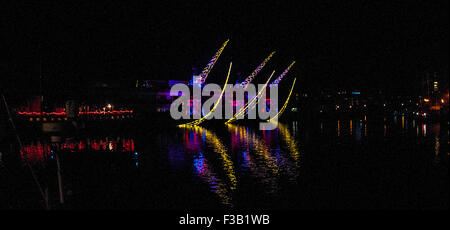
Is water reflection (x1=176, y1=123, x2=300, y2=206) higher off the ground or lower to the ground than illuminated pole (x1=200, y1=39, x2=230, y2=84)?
lower

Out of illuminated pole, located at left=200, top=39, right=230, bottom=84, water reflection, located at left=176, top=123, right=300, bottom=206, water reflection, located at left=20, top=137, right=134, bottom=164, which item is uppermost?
illuminated pole, located at left=200, top=39, right=230, bottom=84

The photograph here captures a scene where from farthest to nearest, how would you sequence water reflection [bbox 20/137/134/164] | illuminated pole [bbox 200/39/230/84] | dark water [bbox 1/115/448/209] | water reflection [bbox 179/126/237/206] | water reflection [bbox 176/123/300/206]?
illuminated pole [bbox 200/39/230/84]
water reflection [bbox 20/137/134/164]
water reflection [bbox 176/123/300/206]
water reflection [bbox 179/126/237/206]
dark water [bbox 1/115/448/209]

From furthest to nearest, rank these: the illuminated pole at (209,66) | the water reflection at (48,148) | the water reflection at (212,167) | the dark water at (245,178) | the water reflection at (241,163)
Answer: the illuminated pole at (209,66)
the water reflection at (48,148)
the water reflection at (241,163)
the water reflection at (212,167)
the dark water at (245,178)

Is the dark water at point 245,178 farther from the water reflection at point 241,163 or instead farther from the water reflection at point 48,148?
the water reflection at point 48,148

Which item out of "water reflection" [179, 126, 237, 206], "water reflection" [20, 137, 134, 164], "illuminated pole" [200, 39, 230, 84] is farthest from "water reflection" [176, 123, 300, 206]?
"illuminated pole" [200, 39, 230, 84]

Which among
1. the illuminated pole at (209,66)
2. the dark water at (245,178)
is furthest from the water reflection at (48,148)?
the illuminated pole at (209,66)

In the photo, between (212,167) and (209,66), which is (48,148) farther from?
(209,66)

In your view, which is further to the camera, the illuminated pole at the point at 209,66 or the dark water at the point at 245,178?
the illuminated pole at the point at 209,66

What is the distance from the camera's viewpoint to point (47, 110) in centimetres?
4459

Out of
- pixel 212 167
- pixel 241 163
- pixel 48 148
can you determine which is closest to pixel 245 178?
pixel 212 167

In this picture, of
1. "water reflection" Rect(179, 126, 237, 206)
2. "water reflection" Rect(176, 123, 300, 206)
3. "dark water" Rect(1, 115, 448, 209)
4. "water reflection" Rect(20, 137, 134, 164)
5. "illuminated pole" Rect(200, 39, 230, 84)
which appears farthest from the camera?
"illuminated pole" Rect(200, 39, 230, 84)

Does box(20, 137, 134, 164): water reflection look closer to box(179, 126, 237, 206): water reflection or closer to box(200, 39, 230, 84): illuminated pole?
box(179, 126, 237, 206): water reflection

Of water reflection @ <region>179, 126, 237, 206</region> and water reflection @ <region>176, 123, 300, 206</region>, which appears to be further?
water reflection @ <region>176, 123, 300, 206</region>
